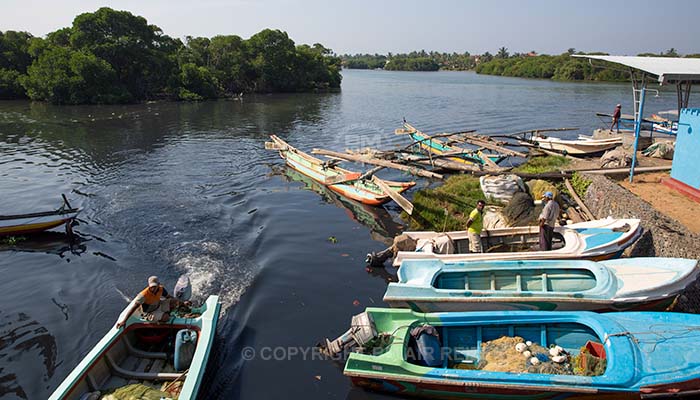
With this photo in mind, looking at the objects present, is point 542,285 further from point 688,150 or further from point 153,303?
point 688,150

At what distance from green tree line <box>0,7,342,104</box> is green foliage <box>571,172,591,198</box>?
57424mm

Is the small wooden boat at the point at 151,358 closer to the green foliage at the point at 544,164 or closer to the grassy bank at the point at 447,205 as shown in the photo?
the grassy bank at the point at 447,205

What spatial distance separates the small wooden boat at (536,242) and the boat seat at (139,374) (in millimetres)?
6418

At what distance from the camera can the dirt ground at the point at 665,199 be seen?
14.1 m

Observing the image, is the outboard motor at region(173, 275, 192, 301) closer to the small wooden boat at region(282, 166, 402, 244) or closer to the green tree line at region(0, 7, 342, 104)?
the small wooden boat at region(282, 166, 402, 244)

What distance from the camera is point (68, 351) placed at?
10812mm

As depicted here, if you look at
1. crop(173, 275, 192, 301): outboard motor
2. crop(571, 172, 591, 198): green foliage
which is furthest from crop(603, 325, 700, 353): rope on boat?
crop(571, 172, 591, 198): green foliage

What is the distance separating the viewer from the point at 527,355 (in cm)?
862

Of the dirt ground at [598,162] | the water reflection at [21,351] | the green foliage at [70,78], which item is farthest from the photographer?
the green foliage at [70,78]

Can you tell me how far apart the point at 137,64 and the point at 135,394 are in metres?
65.2

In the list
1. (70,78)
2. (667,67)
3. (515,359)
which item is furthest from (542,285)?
(70,78)

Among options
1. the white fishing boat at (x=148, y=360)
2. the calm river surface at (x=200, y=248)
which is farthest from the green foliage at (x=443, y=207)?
the white fishing boat at (x=148, y=360)

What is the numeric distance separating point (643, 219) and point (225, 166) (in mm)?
23583

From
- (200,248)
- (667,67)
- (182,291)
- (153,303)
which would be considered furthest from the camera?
(667,67)
